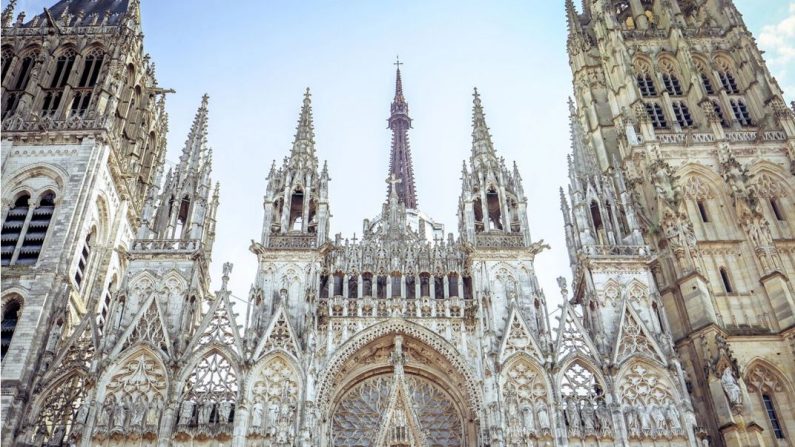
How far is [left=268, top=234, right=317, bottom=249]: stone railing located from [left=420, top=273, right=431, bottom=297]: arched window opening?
403 centimetres

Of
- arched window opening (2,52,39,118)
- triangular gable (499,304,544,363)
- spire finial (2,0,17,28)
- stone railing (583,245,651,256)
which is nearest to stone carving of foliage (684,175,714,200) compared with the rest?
stone railing (583,245,651,256)

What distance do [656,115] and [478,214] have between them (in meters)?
12.2

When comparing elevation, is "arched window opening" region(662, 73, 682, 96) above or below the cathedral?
above

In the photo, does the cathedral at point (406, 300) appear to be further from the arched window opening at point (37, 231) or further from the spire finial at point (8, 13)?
the spire finial at point (8, 13)

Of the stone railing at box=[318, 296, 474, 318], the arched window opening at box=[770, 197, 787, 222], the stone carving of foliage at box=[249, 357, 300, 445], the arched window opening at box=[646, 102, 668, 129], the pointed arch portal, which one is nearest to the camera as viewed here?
the stone carving of foliage at box=[249, 357, 300, 445]

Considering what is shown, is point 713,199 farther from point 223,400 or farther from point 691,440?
point 223,400

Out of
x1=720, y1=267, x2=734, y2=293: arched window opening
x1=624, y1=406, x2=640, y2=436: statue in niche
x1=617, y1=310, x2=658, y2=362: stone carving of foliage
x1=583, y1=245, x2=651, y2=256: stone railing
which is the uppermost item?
x1=583, y1=245, x2=651, y2=256: stone railing

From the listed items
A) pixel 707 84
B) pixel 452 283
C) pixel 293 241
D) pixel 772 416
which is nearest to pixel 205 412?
pixel 293 241

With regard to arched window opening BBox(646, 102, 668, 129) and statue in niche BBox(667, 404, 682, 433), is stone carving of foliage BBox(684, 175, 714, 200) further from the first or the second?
statue in niche BBox(667, 404, 682, 433)

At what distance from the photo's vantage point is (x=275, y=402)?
2269cm

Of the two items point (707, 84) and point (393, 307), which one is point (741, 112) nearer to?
point (707, 84)

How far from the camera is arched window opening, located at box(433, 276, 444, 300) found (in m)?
25.9

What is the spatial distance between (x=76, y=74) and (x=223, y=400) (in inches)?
802

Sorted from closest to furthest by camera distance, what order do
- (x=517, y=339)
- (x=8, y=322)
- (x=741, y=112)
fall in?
(x=517, y=339)
(x=8, y=322)
(x=741, y=112)
